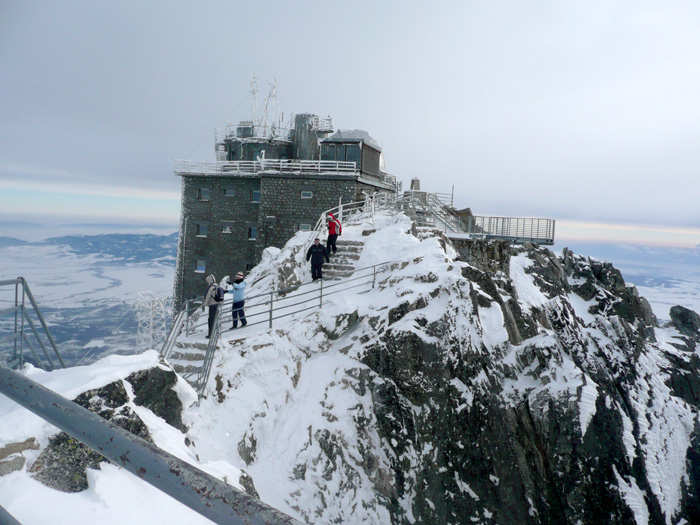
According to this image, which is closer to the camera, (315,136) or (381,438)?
(381,438)

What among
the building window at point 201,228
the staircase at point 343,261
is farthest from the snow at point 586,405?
the building window at point 201,228

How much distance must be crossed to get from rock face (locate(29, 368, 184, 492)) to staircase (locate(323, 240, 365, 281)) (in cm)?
881

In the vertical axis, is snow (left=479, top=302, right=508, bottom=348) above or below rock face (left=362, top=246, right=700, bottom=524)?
above

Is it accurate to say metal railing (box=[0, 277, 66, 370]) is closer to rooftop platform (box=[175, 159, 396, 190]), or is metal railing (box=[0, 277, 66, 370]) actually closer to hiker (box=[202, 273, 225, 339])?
hiker (box=[202, 273, 225, 339])

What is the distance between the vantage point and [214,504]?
3.69ft

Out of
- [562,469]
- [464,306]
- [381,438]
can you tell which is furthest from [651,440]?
[381,438]

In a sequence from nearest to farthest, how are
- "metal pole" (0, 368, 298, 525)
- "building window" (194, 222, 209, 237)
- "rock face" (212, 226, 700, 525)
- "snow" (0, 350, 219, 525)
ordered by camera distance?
"metal pole" (0, 368, 298, 525), "snow" (0, 350, 219, 525), "rock face" (212, 226, 700, 525), "building window" (194, 222, 209, 237)

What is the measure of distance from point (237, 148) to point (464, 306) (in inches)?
1362

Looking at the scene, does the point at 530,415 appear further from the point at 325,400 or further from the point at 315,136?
the point at 315,136

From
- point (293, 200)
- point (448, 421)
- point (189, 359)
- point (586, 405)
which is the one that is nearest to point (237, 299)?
point (189, 359)

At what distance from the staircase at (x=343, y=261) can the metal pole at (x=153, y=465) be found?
15.0 metres

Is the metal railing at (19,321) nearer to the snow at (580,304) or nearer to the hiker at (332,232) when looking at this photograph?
the hiker at (332,232)

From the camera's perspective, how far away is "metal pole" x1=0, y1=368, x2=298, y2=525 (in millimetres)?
1072

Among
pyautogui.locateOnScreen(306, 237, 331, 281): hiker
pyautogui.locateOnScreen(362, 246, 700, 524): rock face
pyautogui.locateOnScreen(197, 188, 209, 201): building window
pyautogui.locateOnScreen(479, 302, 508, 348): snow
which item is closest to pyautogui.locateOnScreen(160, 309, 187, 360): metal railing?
pyautogui.locateOnScreen(306, 237, 331, 281): hiker
